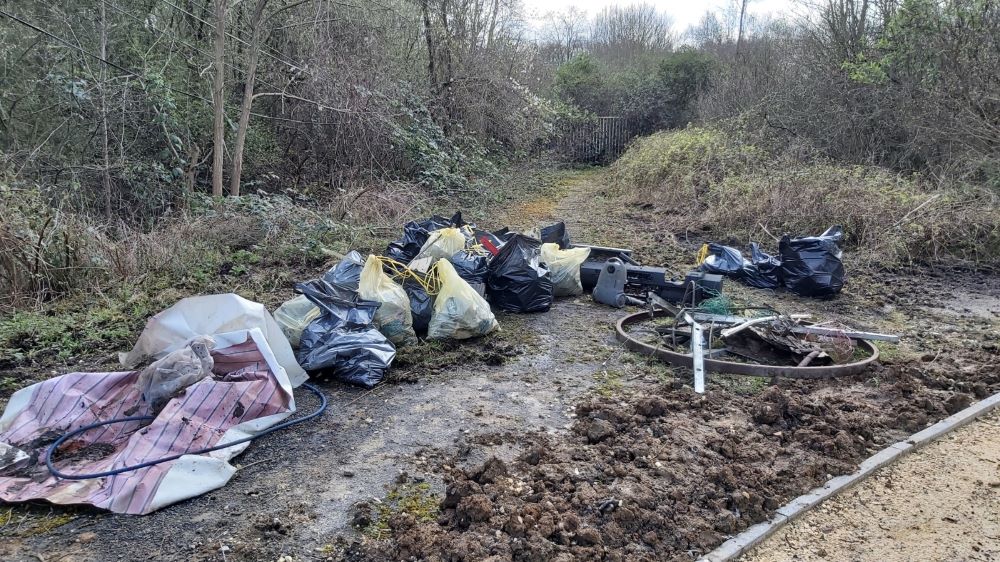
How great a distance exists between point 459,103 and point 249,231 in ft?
27.9

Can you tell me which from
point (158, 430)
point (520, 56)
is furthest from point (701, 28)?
point (158, 430)

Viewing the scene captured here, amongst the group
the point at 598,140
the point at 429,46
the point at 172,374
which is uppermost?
the point at 429,46

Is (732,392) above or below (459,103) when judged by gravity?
below

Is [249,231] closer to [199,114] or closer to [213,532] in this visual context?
[199,114]

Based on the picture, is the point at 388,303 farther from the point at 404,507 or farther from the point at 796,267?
the point at 796,267

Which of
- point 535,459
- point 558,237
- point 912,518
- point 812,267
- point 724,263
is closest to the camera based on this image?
point 912,518

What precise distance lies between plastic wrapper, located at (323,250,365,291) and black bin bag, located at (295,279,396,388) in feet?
1.19

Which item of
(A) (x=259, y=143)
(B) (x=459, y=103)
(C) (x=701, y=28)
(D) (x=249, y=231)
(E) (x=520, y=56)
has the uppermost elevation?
(C) (x=701, y=28)

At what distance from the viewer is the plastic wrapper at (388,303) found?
4859 mm

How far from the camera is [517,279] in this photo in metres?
5.89

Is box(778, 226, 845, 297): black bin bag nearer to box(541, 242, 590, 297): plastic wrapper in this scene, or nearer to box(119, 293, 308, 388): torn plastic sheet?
box(541, 242, 590, 297): plastic wrapper

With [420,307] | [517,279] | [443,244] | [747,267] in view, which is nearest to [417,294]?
[420,307]

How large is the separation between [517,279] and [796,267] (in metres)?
3.03

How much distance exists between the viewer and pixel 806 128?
1305 cm
